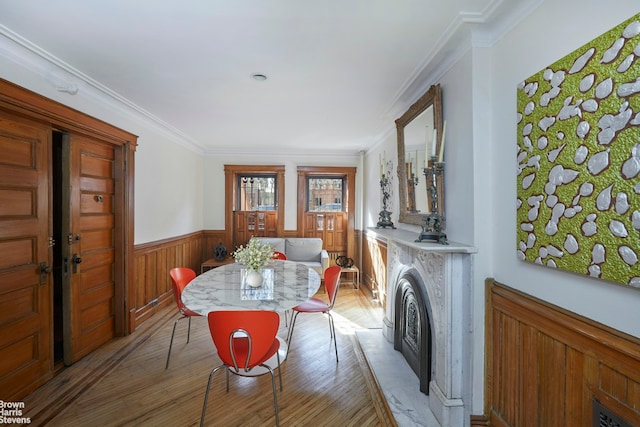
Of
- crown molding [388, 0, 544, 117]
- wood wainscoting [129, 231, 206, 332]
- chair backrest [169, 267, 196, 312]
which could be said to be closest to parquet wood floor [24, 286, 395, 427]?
wood wainscoting [129, 231, 206, 332]

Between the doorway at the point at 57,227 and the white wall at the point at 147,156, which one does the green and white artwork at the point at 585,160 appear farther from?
the doorway at the point at 57,227

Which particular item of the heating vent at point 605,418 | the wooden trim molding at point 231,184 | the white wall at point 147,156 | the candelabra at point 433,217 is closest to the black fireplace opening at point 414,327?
the candelabra at point 433,217

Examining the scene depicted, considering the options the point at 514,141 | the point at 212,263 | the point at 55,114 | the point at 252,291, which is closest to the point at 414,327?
the point at 252,291

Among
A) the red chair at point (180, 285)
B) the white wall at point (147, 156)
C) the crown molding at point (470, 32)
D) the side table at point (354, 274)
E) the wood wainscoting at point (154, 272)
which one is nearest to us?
the crown molding at point (470, 32)

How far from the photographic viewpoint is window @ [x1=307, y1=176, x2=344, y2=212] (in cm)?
598

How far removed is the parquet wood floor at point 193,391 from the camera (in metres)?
2.04

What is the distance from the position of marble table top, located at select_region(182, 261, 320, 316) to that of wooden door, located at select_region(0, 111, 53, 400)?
1.15 metres

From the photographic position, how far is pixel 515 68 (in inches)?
65.2

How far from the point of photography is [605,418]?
3.88ft

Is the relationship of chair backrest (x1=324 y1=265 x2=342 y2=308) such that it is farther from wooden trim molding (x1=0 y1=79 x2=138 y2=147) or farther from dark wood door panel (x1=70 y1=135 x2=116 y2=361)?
wooden trim molding (x1=0 y1=79 x2=138 y2=147)

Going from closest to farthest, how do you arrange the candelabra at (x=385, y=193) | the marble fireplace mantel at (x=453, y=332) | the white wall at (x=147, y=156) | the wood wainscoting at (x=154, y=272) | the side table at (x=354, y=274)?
the marble fireplace mantel at (x=453, y=332) → the white wall at (x=147, y=156) → the candelabra at (x=385, y=193) → the wood wainscoting at (x=154, y=272) → the side table at (x=354, y=274)

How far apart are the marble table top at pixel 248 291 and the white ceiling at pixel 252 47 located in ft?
5.81

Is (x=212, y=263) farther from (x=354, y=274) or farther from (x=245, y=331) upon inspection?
(x=245, y=331)

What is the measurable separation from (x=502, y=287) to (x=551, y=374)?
47cm
